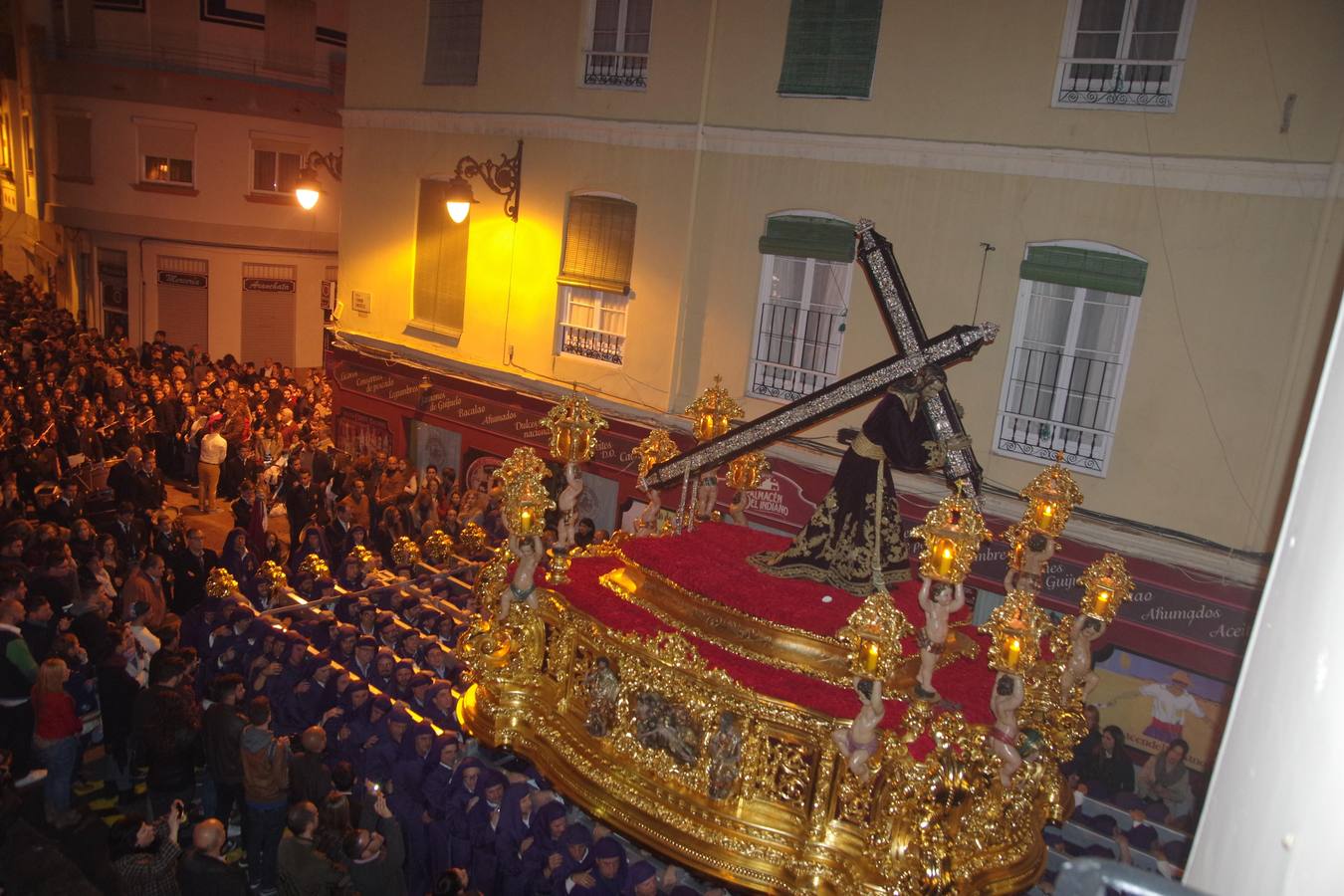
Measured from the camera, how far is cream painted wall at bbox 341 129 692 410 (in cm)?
1580

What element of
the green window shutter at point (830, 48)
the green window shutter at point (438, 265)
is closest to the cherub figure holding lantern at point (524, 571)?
the green window shutter at point (830, 48)

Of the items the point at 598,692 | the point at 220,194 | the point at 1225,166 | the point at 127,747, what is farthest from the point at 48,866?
the point at 220,194

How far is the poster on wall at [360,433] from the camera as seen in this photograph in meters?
20.5

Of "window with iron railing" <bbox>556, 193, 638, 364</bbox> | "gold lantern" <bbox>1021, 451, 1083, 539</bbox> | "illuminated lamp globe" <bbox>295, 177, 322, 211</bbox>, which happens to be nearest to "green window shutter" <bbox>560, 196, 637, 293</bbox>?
"window with iron railing" <bbox>556, 193, 638, 364</bbox>

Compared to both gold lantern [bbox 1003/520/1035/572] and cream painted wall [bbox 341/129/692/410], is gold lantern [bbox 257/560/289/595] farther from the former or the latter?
gold lantern [bbox 1003/520/1035/572]

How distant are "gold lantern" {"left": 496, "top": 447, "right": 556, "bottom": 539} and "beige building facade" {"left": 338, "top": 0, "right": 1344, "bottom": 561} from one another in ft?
20.1

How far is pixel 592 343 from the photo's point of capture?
666 inches

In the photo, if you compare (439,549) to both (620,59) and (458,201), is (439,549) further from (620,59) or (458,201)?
(620,59)

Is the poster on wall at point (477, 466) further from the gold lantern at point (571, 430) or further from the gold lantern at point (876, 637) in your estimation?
the gold lantern at point (876, 637)

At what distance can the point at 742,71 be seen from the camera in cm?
1476

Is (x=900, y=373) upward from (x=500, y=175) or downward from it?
downward

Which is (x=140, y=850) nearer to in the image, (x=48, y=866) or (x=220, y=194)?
(x=48, y=866)

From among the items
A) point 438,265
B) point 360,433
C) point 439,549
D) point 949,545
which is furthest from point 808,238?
point 360,433

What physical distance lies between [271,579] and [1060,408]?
32.8 ft
